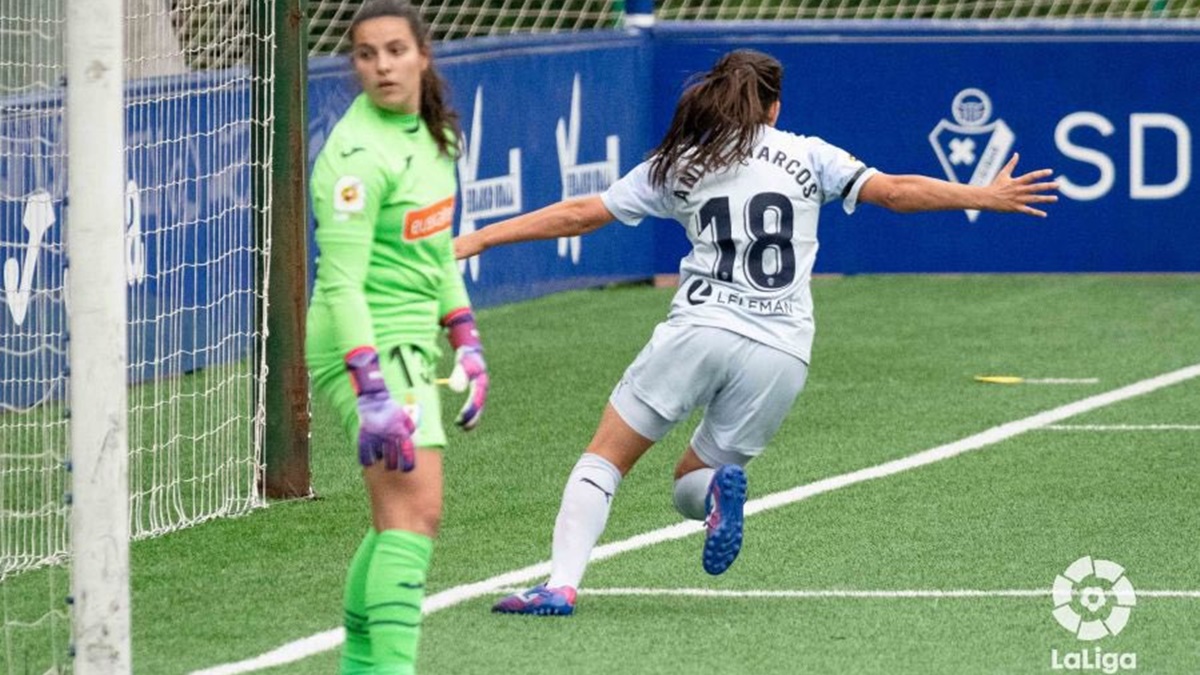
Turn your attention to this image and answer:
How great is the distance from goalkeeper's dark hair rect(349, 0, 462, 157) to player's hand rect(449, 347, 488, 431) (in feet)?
1.54

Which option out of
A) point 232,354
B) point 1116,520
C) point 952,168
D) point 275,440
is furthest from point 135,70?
point 952,168

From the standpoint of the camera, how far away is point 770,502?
28.6ft

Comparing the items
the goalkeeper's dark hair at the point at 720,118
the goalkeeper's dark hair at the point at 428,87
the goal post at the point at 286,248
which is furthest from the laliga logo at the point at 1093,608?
the goal post at the point at 286,248

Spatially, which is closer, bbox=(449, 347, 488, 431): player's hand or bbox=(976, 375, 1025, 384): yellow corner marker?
bbox=(449, 347, 488, 431): player's hand

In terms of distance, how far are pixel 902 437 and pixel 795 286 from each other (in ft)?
11.1

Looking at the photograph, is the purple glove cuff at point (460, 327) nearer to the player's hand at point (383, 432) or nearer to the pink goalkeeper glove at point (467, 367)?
the pink goalkeeper glove at point (467, 367)

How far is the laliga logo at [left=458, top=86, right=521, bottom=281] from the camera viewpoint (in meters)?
14.4

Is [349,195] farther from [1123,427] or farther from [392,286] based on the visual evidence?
[1123,427]

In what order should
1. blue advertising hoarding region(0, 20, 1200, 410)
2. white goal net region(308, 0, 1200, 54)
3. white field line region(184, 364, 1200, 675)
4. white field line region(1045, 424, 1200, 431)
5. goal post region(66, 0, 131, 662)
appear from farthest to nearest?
1. white goal net region(308, 0, 1200, 54)
2. blue advertising hoarding region(0, 20, 1200, 410)
3. white field line region(1045, 424, 1200, 431)
4. white field line region(184, 364, 1200, 675)
5. goal post region(66, 0, 131, 662)

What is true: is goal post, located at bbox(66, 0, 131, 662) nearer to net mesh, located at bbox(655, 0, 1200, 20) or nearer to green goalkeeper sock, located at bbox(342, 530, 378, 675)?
green goalkeeper sock, located at bbox(342, 530, 378, 675)

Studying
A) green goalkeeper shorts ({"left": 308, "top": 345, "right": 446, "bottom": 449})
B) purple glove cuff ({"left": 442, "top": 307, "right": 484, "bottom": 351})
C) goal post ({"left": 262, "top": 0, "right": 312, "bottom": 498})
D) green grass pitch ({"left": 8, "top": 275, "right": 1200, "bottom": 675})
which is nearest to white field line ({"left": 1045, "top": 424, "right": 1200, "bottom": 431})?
green grass pitch ({"left": 8, "top": 275, "right": 1200, "bottom": 675})

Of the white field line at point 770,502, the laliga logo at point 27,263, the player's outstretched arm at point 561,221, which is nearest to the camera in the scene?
the white field line at point 770,502

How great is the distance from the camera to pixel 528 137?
15.2 meters

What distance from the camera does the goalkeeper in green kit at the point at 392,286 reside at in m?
5.30
